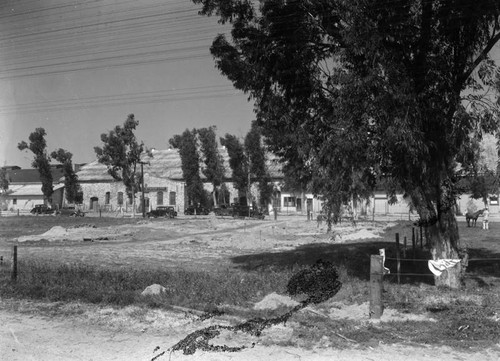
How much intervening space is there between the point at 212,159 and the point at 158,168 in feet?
42.6

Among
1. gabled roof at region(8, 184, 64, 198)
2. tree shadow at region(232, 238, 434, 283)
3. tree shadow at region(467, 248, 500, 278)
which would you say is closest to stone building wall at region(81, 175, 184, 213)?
gabled roof at region(8, 184, 64, 198)

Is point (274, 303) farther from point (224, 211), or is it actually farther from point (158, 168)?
point (158, 168)

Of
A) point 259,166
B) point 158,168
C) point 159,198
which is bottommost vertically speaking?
point 159,198

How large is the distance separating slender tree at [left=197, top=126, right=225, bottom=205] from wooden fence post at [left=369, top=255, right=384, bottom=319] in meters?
53.9

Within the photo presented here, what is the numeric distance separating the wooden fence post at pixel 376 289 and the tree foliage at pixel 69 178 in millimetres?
68860

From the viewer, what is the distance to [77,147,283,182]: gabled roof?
67.2 m

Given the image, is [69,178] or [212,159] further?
[69,178]

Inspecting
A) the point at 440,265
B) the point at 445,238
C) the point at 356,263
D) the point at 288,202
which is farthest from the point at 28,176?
the point at 440,265

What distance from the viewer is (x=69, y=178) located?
2825 inches

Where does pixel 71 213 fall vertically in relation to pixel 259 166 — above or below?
below

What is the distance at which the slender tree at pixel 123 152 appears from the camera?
179 ft

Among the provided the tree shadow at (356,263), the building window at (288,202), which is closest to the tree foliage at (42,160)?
the building window at (288,202)

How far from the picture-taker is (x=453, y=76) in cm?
1057

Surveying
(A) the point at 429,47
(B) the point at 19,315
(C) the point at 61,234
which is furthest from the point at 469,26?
(C) the point at 61,234
